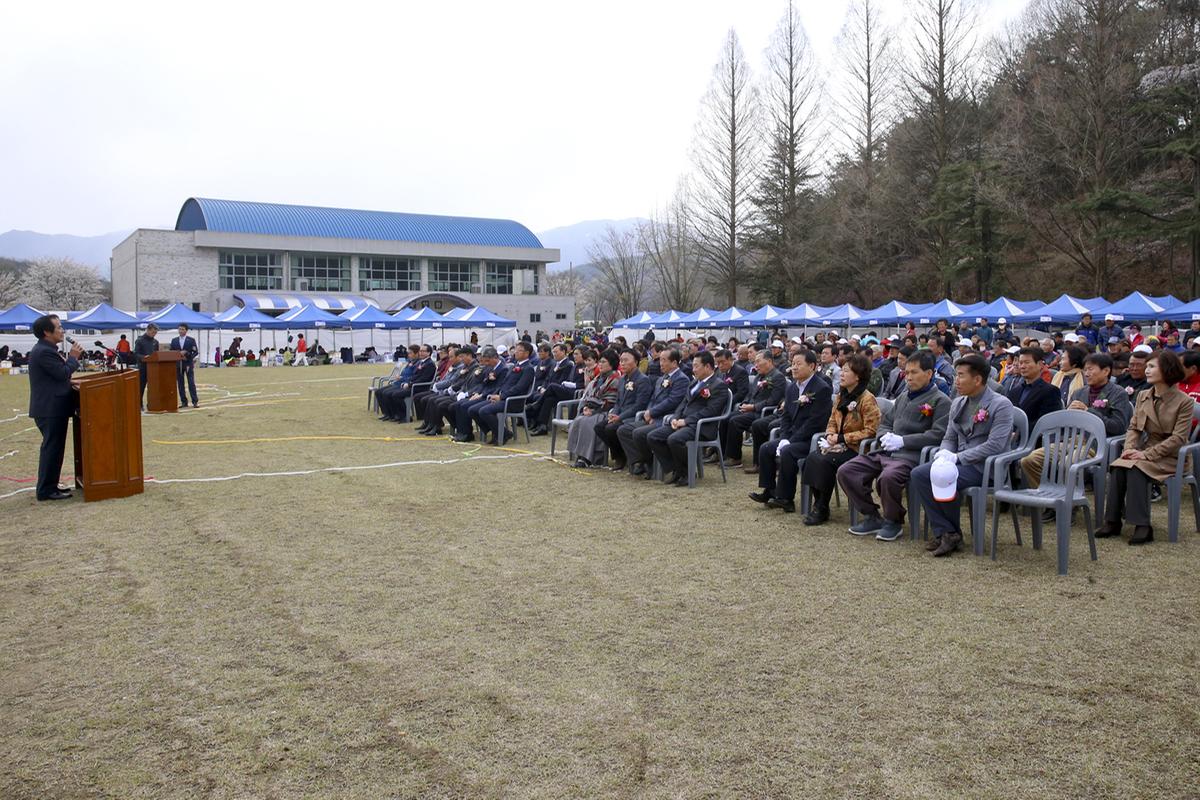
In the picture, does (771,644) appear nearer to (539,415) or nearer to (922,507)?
(922,507)

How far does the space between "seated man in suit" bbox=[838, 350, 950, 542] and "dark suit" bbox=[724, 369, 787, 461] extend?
10.4 feet

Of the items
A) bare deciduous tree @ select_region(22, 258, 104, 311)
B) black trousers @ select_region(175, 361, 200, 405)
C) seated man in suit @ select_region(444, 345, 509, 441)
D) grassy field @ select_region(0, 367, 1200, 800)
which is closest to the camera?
grassy field @ select_region(0, 367, 1200, 800)

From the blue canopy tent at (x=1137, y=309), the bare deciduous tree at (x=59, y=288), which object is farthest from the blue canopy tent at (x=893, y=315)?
the bare deciduous tree at (x=59, y=288)

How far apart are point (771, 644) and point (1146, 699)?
1519mm

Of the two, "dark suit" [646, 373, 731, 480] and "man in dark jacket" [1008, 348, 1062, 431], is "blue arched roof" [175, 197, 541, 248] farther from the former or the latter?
"man in dark jacket" [1008, 348, 1062, 431]

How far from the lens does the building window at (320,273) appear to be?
61156mm

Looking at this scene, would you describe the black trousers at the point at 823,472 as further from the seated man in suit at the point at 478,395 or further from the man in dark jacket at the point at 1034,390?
the seated man in suit at the point at 478,395

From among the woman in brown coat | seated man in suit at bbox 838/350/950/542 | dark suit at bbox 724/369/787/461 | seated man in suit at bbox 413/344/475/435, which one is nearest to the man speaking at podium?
seated man in suit at bbox 413/344/475/435

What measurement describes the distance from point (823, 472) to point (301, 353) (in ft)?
127

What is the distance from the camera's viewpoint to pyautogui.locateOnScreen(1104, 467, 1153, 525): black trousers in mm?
6004

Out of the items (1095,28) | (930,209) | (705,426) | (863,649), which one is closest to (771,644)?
(863,649)

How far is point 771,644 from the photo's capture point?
4.14 meters

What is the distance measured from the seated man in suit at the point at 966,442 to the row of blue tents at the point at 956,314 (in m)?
18.9

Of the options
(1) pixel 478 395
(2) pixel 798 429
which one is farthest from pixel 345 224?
(2) pixel 798 429
